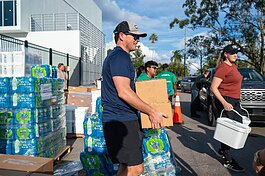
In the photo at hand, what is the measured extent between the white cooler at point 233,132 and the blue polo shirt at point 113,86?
1.81m

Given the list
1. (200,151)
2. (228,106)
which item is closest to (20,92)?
(228,106)

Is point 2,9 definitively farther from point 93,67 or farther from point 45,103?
point 45,103

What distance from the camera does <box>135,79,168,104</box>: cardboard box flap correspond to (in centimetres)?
319

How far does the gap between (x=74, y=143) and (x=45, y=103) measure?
2169mm

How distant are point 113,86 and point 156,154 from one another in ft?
5.47

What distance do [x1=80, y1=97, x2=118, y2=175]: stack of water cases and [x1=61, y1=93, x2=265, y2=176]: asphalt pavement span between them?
392mm

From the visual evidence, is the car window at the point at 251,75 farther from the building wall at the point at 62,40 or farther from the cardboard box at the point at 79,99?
the building wall at the point at 62,40

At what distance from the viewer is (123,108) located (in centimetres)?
259

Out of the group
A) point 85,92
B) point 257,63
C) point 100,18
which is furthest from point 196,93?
point 100,18

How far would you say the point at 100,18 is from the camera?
56625 mm

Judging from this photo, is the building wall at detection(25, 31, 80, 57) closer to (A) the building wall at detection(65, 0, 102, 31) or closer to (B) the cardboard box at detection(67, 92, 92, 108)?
(B) the cardboard box at detection(67, 92, 92, 108)

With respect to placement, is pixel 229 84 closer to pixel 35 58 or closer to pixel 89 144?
pixel 89 144

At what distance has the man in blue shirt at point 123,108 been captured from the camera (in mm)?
2451

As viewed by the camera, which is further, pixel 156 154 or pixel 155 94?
pixel 156 154
